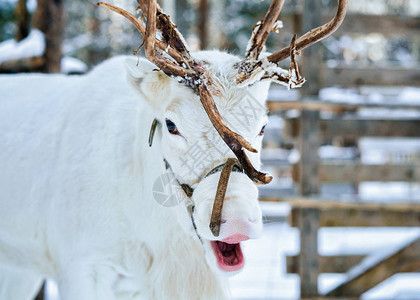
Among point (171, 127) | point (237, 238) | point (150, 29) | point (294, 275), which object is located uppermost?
point (150, 29)

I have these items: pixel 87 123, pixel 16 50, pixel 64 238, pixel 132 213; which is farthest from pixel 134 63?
pixel 16 50

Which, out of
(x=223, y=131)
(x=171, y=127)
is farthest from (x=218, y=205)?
(x=171, y=127)

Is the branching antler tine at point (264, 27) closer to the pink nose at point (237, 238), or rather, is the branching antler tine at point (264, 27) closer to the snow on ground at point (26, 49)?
the pink nose at point (237, 238)

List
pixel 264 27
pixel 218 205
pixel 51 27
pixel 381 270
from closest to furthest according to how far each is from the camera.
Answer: pixel 218 205 < pixel 264 27 < pixel 381 270 < pixel 51 27

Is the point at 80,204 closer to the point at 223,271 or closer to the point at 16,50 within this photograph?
the point at 223,271

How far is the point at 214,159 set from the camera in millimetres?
2053

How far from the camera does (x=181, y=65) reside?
2.17m

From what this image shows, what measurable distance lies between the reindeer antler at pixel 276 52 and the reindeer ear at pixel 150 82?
0.38m

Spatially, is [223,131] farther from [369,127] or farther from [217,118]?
[369,127]

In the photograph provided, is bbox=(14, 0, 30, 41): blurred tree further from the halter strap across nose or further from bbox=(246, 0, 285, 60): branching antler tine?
the halter strap across nose

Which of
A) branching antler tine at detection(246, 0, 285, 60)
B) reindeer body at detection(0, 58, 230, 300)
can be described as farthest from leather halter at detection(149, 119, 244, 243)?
branching antler tine at detection(246, 0, 285, 60)

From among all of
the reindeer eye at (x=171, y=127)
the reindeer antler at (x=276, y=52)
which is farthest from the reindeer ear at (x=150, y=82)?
the reindeer antler at (x=276, y=52)

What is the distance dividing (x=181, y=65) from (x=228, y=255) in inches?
33.4

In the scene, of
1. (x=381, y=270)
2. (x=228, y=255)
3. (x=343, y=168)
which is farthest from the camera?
(x=343, y=168)
